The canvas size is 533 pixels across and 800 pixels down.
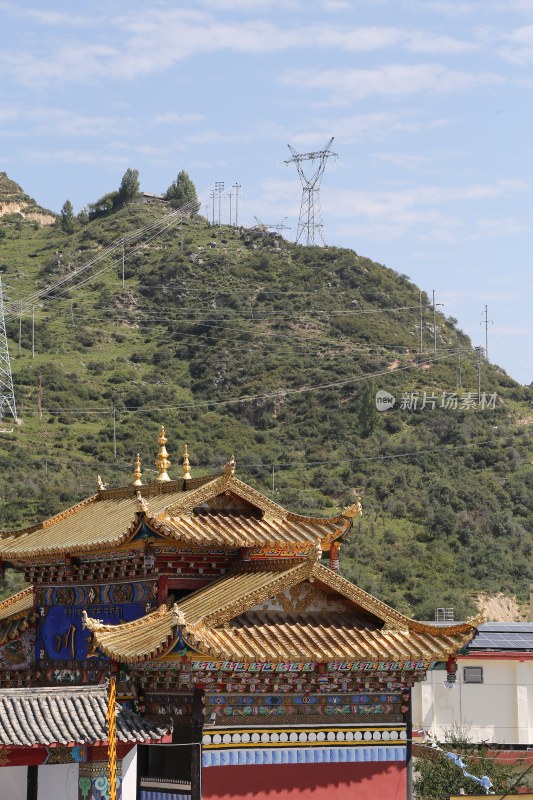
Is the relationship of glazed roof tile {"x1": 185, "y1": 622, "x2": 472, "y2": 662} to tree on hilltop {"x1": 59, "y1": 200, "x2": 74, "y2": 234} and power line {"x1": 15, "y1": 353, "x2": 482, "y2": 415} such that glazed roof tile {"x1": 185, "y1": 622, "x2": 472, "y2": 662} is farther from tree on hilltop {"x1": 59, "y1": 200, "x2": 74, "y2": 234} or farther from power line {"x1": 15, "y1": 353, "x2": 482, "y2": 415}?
tree on hilltop {"x1": 59, "y1": 200, "x2": 74, "y2": 234}

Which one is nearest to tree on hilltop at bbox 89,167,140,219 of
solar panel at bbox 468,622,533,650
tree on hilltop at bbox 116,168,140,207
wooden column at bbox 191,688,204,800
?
tree on hilltop at bbox 116,168,140,207

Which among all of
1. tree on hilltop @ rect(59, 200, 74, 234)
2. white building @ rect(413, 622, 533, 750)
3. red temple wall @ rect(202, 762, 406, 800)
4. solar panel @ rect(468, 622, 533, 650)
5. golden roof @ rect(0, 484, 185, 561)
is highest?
tree on hilltop @ rect(59, 200, 74, 234)

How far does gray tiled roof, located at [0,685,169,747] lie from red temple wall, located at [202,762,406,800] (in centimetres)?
109

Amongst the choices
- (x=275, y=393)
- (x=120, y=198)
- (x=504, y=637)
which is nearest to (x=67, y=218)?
(x=120, y=198)

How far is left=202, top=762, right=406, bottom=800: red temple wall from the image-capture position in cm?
2030

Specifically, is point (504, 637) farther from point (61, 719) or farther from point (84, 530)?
point (61, 719)

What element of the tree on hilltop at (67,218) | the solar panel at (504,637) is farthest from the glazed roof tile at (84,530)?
the tree on hilltop at (67,218)

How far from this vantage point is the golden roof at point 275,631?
19938 mm

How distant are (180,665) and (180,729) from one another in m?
1.49

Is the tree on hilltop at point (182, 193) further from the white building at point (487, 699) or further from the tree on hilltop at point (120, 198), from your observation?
the white building at point (487, 699)

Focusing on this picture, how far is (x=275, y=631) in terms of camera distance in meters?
20.7

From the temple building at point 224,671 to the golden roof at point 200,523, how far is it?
4 cm

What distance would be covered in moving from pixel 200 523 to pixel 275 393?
7496 cm

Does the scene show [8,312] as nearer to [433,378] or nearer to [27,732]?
[433,378]
